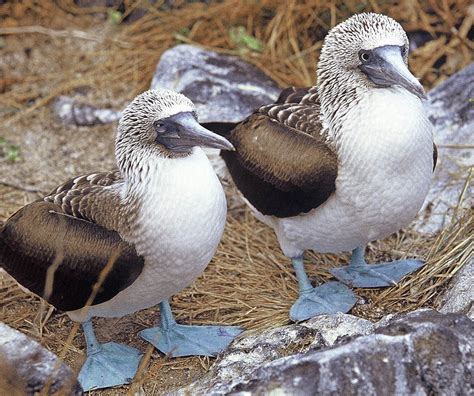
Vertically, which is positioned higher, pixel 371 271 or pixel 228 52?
pixel 228 52

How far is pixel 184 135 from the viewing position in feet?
14.1

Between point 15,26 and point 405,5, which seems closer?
point 405,5

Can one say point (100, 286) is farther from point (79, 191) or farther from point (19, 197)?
point (19, 197)

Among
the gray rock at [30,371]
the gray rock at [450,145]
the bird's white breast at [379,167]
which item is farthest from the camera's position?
the gray rock at [450,145]

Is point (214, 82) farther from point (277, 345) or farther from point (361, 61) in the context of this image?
point (277, 345)

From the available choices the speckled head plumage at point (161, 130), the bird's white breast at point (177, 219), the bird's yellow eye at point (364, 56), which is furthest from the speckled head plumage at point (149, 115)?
the bird's yellow eye at point (364, 56)

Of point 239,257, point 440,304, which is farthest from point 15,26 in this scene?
point 440,304

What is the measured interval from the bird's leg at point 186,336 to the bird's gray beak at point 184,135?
1037 millimetres

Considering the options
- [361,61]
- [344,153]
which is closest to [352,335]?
[344,153]

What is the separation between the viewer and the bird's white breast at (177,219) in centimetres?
424

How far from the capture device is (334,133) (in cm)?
470

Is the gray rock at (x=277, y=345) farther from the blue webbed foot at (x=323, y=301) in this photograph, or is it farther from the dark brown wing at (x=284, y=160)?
the dark brown wing at (x=284, y=160)

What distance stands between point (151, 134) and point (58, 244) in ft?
2.23

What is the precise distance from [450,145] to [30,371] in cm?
326
